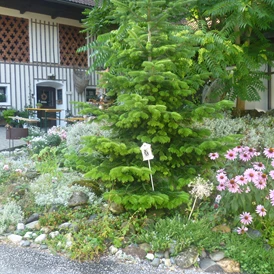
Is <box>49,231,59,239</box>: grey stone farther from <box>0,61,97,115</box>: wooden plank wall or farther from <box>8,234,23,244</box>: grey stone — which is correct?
<box>0,61,97,115</box>: wooden plank wall

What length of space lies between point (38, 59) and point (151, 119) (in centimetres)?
1083

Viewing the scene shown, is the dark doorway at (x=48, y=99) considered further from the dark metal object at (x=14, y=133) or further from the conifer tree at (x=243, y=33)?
the conifer tree at (x=243, y=33)

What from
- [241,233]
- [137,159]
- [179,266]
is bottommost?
[179,266]

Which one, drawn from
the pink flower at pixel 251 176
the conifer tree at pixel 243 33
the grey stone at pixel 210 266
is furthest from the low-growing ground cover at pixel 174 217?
the conifer tree at pixel 243 33

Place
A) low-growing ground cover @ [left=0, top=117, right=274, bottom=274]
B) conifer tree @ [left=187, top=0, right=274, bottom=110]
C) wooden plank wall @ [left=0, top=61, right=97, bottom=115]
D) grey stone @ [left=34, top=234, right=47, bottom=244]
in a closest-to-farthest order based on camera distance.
A: low-growing ground cover @ [left=0, top=117, right=274, bottom=274]
grey stone @ [left=34, top=234, right=47, bottom=244]
conifer tree @ [left=187, top=0, right=274, bottom=110]
wooden plank wall @ [left=0, top=61, right=97, bottom=115]

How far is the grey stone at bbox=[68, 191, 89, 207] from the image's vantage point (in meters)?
3.61

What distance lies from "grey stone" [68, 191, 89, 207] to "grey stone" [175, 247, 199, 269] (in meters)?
1.28

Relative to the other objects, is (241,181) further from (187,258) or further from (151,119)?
(151,119)

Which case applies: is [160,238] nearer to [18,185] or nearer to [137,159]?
[137,159]

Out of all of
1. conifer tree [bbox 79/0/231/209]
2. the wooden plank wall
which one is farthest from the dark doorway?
conifer tree [bbox 79/0/231/209]

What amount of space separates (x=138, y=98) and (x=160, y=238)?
4.04ft

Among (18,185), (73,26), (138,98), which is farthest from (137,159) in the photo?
(73,26)

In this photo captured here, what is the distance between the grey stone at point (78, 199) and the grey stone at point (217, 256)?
57.9 inches

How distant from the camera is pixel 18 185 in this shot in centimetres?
430
